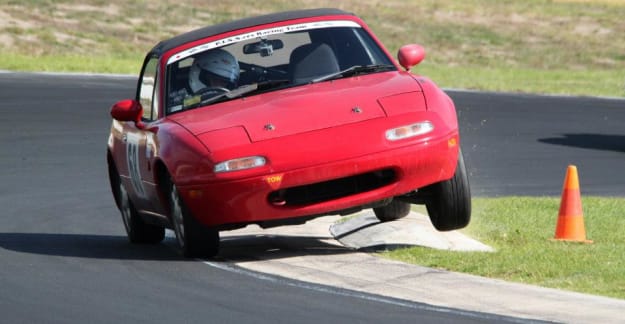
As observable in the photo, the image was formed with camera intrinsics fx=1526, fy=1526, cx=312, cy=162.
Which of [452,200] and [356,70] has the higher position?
[356,70]

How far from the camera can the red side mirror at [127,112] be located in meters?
10.8

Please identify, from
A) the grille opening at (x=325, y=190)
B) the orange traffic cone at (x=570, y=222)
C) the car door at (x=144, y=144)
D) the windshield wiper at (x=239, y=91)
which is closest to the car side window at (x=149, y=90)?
the car door at (x=144, y=144)

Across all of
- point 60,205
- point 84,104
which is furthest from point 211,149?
point 84,104

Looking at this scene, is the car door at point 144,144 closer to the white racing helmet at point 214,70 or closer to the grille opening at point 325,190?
the white racing helmet at point 214,70

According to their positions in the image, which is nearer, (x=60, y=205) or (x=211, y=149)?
(x=211, y=149)

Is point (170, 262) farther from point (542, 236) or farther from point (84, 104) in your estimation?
point (84, 104)

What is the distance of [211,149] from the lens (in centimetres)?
939

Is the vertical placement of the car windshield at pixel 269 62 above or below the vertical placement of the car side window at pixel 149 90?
above

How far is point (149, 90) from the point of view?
1120 cm

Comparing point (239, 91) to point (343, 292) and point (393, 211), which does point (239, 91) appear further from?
point (343, 292)

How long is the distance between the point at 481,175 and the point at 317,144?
30.7ft

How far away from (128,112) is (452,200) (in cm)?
245

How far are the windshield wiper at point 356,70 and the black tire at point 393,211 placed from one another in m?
1.29

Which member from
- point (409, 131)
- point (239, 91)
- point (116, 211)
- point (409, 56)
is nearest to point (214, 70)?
point (239, 91)
